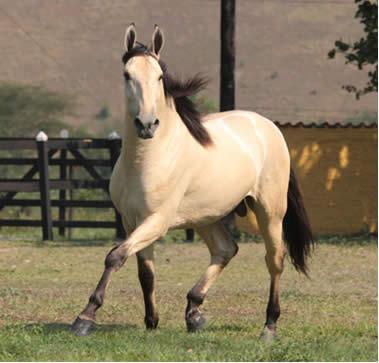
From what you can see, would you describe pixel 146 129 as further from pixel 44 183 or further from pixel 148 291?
pixel 44 183

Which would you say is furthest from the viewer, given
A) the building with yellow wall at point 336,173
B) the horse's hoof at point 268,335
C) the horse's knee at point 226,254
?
the building with yellow wall at point 336,173

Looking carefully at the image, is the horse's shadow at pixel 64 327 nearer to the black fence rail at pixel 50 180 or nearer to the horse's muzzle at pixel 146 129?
the horse's muzzle at pixel 146 129

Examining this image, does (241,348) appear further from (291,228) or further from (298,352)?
(291,228)

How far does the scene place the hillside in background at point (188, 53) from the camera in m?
71.4

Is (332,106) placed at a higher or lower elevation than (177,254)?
lower

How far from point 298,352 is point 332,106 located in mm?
62848

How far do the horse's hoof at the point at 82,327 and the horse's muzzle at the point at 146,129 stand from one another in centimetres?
136

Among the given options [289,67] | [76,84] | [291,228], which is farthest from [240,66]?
[291,228]

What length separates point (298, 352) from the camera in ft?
31.1

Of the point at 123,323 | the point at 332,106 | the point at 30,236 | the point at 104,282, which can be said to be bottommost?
the point at 332,106

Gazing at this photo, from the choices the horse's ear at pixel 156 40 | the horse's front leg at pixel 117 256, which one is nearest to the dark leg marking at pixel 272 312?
the horse's front leg at pixel 117 256

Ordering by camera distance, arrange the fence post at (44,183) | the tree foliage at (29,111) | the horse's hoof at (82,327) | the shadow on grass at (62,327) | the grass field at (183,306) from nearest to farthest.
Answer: the grass field at (183,306), the horse's hoof at (82,327), the shadow on grass at (62,327), the fence post at (44,183), the tree foliage at (29,111)

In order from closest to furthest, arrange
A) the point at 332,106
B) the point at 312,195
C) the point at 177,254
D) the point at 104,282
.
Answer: the point at 104,282 < the point at 177,254 < the point at 312,195 < the point at 332,106

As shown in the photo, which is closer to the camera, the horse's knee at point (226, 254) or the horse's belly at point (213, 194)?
the horse's belly at point (213, 194)
